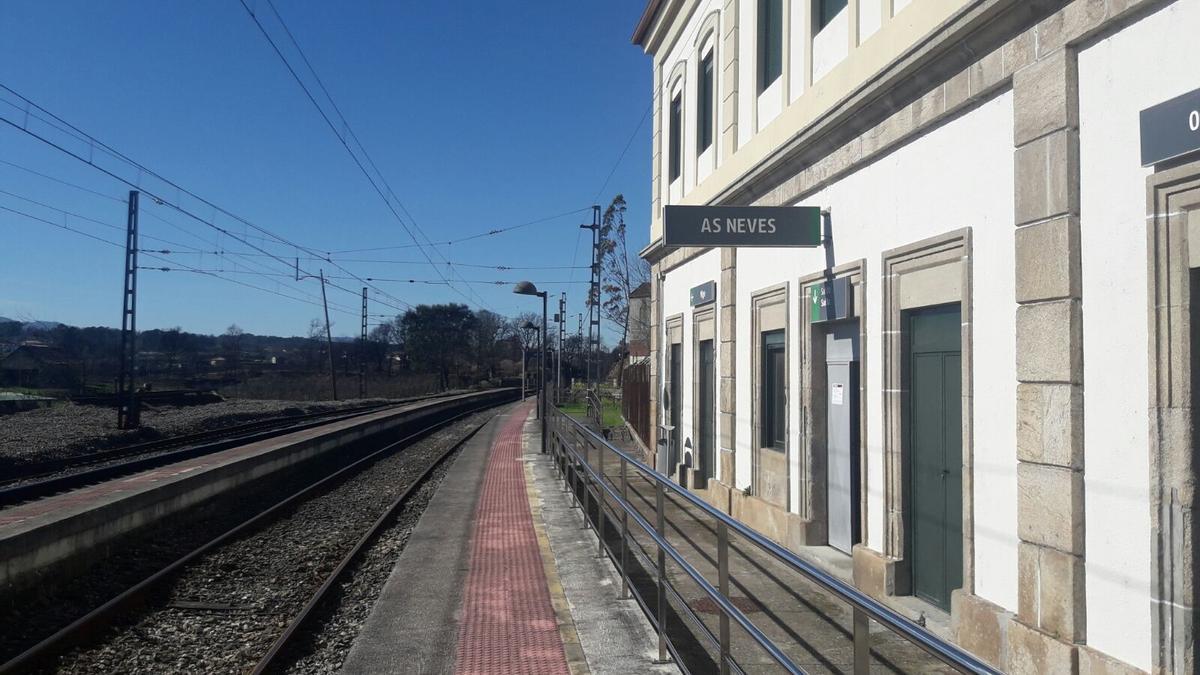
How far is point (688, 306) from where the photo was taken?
15.0 meters

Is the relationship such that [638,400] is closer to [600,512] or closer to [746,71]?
[746,71]

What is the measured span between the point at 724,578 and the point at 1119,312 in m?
2.48

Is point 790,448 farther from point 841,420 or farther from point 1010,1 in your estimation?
point 1010,1

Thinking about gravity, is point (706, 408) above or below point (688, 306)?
below

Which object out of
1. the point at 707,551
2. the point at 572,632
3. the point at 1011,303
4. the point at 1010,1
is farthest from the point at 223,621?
the point at 1010,1

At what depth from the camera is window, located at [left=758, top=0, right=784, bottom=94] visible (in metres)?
10.5

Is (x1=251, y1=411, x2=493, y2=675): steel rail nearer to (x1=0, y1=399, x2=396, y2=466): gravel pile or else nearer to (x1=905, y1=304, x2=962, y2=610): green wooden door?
(x1=905, y1=304, x2=962, y2=610): green wooden door

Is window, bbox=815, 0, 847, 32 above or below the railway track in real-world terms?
above

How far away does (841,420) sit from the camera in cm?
884

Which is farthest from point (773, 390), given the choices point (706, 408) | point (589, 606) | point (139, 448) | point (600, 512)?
point (139, 448)

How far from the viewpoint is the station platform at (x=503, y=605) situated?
5758mm

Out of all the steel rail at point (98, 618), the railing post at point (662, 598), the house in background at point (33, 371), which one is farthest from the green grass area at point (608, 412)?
the house in background at point (33, 371)

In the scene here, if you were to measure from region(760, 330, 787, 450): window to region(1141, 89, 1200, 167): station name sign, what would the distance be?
19.3ft

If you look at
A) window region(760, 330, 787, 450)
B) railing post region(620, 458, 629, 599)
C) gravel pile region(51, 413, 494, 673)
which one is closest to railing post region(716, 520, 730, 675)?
railing post region(620, 458, 629, 599)
